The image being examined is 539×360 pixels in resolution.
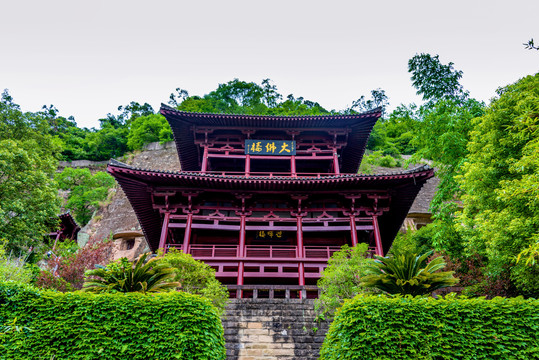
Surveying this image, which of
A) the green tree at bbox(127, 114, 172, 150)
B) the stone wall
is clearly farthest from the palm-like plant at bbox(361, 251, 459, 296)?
the green tree at bbox(127, 114, 172, 150)

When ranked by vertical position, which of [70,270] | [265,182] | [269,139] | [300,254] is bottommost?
[70,270]

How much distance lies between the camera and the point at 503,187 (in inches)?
402

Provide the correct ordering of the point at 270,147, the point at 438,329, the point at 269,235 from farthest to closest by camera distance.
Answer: the point at 270,147
the point at 269,235
the point at 438,329

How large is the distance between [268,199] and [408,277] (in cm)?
761

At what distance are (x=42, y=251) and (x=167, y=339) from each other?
14.4 meters

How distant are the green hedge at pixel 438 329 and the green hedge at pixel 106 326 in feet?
8.68

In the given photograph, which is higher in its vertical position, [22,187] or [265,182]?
[22,187]

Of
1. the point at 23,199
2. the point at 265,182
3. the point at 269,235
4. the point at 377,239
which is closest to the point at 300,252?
the point at 269,235

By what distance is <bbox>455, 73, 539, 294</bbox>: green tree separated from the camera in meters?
9.68

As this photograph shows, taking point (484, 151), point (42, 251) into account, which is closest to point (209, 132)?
point (42, 251)

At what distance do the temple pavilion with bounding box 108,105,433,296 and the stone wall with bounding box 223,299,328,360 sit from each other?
302cm

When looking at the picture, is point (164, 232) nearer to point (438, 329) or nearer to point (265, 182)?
point (265, 182)

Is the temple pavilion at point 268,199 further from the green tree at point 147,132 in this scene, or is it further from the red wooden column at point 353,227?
the green tree at point 147,132

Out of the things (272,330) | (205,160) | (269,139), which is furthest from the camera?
(269,139)
